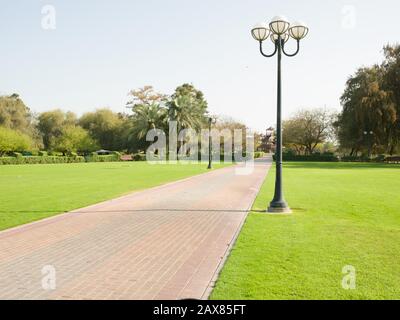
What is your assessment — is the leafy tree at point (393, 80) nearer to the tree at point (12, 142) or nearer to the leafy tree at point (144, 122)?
the leafy tree at point (144, 122)

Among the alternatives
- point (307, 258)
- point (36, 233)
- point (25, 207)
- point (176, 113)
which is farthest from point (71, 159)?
point (307, 258)

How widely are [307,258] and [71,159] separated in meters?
59.8

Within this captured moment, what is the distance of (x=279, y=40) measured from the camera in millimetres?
11125

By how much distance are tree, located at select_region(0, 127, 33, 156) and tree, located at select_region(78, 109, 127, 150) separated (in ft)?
53.2

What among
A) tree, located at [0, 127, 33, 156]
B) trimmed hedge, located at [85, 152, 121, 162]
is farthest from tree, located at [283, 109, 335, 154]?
tree, located at [0, 127, 33, 156]

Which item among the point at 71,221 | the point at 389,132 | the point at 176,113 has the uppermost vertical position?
the point at 176,113

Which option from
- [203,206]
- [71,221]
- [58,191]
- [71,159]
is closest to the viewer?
[71,221]

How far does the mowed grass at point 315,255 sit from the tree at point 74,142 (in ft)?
227

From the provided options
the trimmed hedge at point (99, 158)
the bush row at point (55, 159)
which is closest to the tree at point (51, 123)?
the trimmed hedge at point (99, 158)

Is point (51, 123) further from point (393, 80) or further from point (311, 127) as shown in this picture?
point (393, 80)

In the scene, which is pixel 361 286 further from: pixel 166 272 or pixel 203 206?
pixel 203 206

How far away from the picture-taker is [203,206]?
1192 cm

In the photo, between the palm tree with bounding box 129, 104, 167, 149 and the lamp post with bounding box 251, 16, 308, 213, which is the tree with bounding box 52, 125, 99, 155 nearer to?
the palm tree with bounding box 129, 104, 167, 149

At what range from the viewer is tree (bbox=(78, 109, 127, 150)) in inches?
3268
